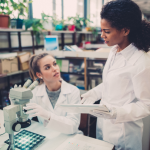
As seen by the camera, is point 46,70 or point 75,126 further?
point 46,70

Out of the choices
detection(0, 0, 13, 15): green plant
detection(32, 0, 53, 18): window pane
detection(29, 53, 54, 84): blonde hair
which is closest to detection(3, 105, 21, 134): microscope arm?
detection(29, 53, 54, 84): blonde hair

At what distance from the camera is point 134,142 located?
112 centimetres

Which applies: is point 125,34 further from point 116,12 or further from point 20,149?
point 20,149

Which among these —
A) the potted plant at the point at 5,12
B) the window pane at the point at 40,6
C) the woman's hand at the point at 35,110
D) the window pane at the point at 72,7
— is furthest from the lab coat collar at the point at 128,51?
the window pane at the point at 72,7

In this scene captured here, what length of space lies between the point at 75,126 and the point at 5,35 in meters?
2.46

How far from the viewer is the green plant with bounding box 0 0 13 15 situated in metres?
2.26

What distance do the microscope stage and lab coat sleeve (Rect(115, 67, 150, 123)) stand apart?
0.53 m

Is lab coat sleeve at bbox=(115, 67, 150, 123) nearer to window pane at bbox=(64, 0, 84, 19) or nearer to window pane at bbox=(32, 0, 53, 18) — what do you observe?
window pane at bbox=(32, 0, 53, 18)

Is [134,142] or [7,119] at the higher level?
[7,119]

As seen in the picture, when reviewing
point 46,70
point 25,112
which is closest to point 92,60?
point 46,70

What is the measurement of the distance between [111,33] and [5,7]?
1929mm

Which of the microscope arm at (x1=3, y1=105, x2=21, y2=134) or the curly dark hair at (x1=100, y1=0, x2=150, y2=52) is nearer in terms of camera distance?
the microscope arm at (x1=3, y1=105, x2=21, y2=134)

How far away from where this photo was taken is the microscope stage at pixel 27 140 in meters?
1.00

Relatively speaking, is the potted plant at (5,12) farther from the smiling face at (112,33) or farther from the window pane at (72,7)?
the window pane at (72,7)
